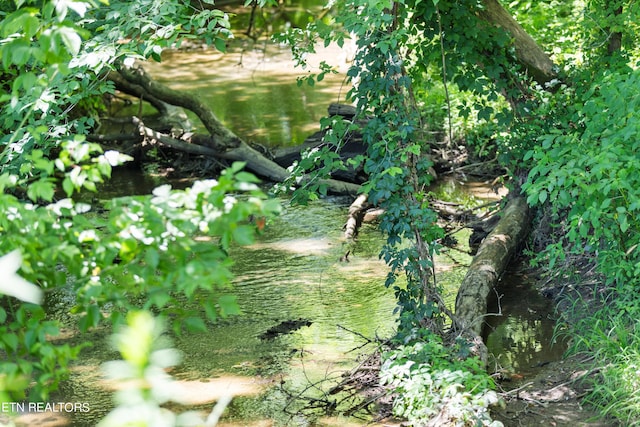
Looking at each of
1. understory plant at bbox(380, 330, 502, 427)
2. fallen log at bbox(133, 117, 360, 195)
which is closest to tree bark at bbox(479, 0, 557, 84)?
fallen log at bbox(133, 117, 360, 195)

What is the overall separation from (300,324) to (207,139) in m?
4.59

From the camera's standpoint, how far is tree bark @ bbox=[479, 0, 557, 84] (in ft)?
24.9

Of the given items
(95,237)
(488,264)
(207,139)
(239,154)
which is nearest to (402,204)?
(488,264)

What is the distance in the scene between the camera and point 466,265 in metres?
7.63

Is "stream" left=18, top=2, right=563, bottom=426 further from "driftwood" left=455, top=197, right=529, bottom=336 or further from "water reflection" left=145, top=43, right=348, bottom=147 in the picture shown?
"water reflection" left=145, top=43, right=348, bottom=147

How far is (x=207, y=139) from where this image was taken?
10594mm

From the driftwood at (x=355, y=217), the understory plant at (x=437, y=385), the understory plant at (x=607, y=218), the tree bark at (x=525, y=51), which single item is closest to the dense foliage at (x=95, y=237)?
the understory plant at (x=437, y=385)

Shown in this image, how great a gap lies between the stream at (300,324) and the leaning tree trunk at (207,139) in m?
0.71

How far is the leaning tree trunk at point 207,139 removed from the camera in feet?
33.2

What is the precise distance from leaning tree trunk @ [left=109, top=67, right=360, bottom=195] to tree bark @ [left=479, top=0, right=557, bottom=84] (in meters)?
2.81

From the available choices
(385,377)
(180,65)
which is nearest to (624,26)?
(385,377)

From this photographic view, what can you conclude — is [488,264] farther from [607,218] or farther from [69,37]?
[69,37]

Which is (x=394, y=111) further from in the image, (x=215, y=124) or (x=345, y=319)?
(x=215, y=124)

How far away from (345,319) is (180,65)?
1167 cm
